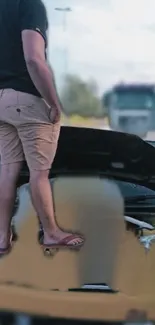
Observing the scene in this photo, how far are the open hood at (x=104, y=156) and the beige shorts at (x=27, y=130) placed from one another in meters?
0.05

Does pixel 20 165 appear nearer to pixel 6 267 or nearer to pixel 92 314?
pixel 6 267

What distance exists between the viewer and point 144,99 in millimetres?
3264

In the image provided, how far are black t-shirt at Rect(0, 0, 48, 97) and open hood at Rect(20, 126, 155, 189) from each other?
30cm

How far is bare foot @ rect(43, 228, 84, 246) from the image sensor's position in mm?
3302

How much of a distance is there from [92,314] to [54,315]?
0.17 m

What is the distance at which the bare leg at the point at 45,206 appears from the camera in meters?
3.31

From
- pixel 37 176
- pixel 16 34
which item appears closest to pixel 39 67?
pixel 16 34

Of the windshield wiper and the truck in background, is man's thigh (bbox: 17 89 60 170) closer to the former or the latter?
the truck in background

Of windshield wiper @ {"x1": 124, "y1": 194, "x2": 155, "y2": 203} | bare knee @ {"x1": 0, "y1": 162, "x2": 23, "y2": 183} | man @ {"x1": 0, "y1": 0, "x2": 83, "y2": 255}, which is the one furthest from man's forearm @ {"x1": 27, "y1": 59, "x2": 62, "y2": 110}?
windshield wiper @ {"x1": 124, "y1": 194, "x2": 155, "y2": 203}

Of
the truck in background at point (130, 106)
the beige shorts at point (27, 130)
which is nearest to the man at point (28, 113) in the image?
the beige shorts at point (27, 130)

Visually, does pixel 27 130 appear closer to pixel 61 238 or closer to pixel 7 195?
pixel 7 195

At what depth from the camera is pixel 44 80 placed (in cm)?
323

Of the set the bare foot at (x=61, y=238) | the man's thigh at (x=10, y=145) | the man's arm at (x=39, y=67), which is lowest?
the bare foot at (x=61, y=238)

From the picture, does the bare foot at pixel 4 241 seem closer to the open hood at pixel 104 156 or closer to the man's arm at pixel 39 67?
the open hood at pixel 104 156
